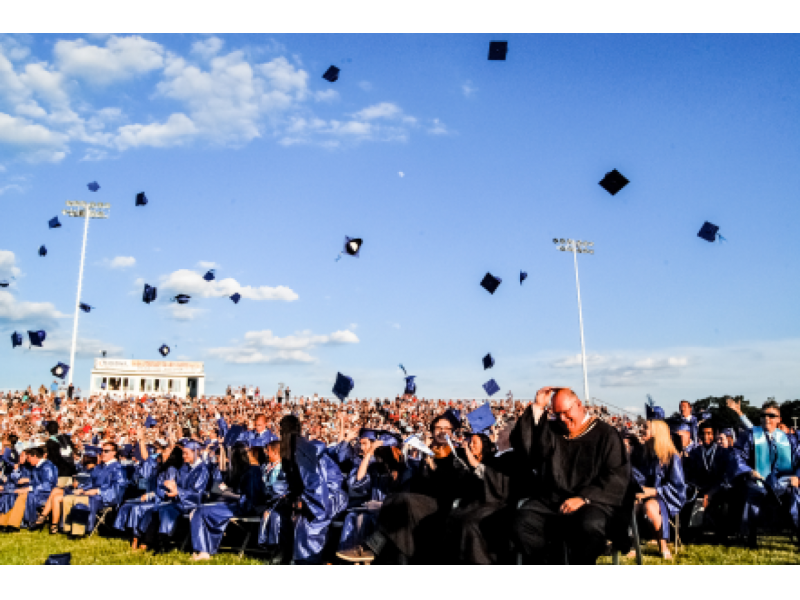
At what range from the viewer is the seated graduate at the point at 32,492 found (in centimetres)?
977

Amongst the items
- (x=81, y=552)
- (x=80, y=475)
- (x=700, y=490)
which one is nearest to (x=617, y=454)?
(x=700, y=490)

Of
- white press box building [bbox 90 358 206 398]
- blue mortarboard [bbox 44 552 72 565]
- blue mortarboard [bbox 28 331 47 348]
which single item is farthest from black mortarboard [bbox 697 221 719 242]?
white press box building [bbox 90 358 206 398]

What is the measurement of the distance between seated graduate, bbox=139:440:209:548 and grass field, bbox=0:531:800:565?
0.27m

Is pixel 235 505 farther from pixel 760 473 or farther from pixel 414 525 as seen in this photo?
pixel 760 473

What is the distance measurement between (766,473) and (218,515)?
6.65 meters

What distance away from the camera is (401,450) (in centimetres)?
763

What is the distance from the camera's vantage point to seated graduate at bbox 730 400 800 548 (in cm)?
705

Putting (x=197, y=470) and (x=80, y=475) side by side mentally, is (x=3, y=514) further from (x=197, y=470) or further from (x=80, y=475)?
(x=197, y=470)

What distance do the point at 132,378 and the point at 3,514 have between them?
5554cm

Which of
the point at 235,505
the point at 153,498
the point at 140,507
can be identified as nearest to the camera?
the point at 235,505

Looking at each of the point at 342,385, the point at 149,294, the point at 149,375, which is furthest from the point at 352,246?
the point at 149,375

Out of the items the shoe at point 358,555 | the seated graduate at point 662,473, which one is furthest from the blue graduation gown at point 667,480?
the shoe at point 358,555

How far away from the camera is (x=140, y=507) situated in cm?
777

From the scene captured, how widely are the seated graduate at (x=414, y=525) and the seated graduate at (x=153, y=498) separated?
10.2ft
